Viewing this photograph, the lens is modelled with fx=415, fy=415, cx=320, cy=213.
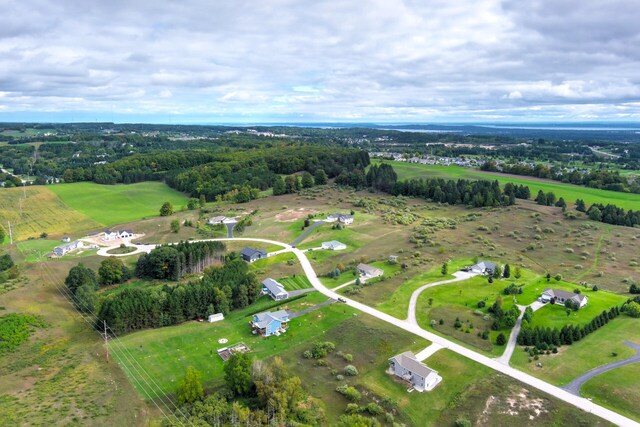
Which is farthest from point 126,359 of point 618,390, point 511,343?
point 618,390

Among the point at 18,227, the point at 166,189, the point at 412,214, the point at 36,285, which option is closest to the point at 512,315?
the point at 412,214

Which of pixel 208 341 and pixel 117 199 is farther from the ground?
pixel 117 199

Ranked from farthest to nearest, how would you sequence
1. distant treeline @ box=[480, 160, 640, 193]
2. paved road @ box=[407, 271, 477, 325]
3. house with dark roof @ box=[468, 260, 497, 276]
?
distant treeline @ box=[480, 160, 640, 193] < house with dark roof @ box=[468, 260, 497, 276] < paved road @ box=[407, 271, 477, 325]

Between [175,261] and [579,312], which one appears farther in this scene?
[175,261]

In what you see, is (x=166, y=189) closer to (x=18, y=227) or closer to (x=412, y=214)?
(x=18, y=227)

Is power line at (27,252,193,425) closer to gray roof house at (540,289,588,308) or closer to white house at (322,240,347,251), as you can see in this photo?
white house at (322,240,347,251)

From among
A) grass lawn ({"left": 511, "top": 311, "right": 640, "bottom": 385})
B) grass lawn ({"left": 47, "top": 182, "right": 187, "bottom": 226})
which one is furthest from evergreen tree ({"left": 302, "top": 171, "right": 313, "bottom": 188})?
grass lawn ({"left": 511, "top": 311, "right": 640, "bottom": 385})

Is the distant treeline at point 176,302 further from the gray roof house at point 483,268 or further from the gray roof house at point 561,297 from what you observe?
the gray roof house at point 561,297

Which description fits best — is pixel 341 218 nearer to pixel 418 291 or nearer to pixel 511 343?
pixel 418 291
